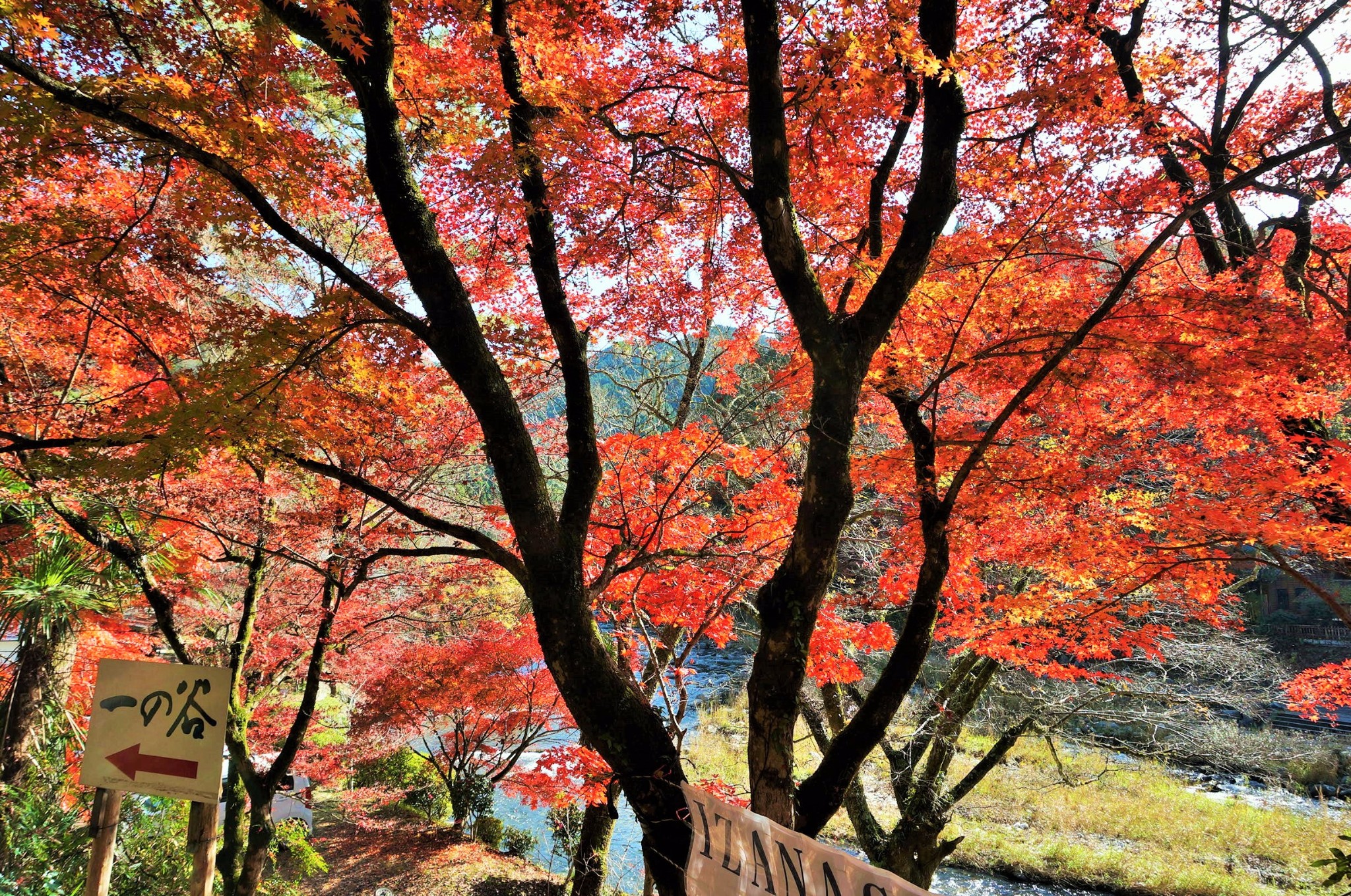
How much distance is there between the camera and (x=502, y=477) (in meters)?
3.39

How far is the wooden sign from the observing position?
10.1 feet

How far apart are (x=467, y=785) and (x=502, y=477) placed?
11.1 metres

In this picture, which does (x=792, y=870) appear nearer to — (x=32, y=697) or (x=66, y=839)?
(x=66, y=839)

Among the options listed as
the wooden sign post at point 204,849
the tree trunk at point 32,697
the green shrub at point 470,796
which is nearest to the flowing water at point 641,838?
the green shrub at point 470,796

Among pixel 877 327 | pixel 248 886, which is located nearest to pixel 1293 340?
pixel 877 327

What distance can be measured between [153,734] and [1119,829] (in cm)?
1480

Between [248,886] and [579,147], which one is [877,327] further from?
[248,886]

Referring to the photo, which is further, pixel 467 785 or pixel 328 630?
pixel 467 785

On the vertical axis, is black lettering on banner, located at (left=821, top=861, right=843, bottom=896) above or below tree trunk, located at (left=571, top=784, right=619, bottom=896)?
above

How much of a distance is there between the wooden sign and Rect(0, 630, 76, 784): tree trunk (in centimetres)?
320

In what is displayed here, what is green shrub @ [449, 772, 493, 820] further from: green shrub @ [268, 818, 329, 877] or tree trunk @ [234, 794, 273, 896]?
tree trunk @ [234, 794, 273, 896]

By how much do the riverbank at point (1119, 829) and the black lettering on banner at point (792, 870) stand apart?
915 centimetres

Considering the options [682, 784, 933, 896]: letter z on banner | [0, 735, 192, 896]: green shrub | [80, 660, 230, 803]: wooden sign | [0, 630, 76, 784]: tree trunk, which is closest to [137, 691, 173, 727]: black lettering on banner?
[80, 660, 230, 803]: wooden sign

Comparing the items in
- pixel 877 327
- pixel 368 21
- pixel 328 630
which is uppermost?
pixel 368 21
